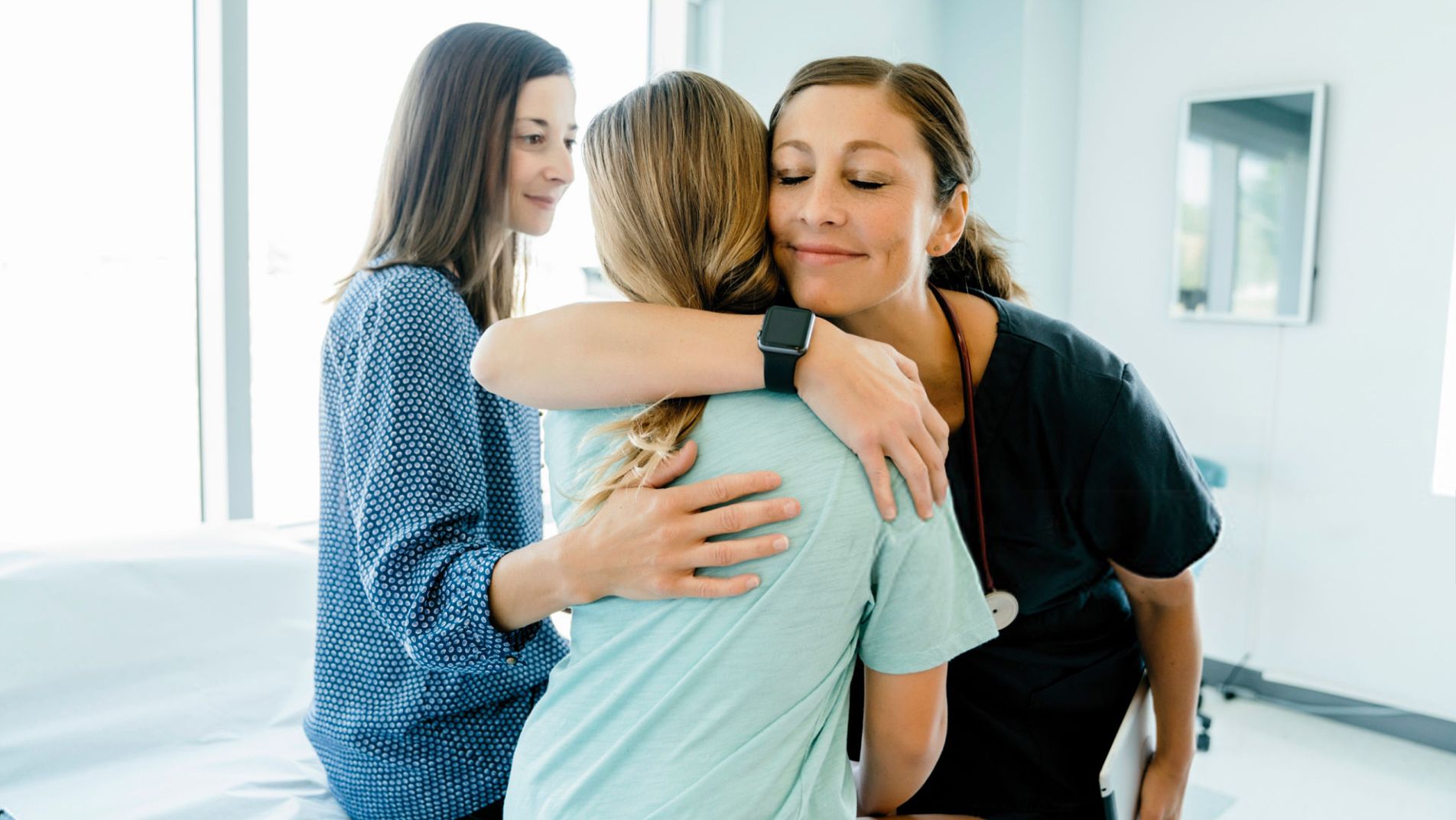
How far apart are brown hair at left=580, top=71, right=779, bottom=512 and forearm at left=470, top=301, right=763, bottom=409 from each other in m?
0.03

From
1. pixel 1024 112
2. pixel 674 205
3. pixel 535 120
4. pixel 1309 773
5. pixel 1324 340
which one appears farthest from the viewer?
pixel 1024 112

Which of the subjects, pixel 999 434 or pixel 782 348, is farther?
pixel 999 434

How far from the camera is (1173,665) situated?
1380mm

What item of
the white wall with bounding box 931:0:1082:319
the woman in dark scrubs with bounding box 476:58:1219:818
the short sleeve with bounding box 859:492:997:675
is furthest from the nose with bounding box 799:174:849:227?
the white wall with bounding box 931:0:1082:319

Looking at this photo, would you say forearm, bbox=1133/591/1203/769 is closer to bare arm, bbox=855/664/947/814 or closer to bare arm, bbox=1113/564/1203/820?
bare arm, bbox=1113/564/1203/820

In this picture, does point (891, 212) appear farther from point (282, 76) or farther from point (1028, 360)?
point (282, 76)

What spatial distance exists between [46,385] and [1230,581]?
3.62 meters

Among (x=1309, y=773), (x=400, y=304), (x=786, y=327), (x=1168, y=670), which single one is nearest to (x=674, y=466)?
(x=786, y=327)

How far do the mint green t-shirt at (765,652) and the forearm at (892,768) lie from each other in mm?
77

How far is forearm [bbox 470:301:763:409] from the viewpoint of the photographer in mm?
957

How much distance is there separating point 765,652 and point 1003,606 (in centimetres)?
49

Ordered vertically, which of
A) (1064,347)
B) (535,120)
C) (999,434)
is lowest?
(999,434)

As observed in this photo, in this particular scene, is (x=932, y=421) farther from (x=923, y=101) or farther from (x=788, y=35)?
(x=788, y=35)

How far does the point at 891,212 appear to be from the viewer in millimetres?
1127
